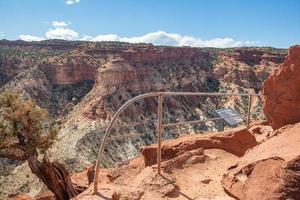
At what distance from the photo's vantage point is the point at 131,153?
5325 cm

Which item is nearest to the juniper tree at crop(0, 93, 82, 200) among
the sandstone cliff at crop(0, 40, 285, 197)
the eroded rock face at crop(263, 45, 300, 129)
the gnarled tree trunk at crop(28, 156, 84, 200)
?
the gnarled tree trunk at crop(28, 156, 84, 200)

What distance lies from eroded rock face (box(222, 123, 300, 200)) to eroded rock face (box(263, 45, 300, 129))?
4.24ft

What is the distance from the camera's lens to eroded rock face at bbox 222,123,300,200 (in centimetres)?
573

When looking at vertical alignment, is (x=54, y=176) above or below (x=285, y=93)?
below

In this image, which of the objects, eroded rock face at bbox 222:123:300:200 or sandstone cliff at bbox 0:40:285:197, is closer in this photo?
eroded rock face at bbox 222:123:300:200

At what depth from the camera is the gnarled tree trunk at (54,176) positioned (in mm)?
13297

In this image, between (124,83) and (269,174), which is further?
(124,83)

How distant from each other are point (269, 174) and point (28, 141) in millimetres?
9669

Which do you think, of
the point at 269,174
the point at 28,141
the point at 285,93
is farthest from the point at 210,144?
the point at 28,141

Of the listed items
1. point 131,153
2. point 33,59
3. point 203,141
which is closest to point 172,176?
point 203,141

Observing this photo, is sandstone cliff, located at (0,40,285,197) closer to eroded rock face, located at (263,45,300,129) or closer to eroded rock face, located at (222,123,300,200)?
eroded rock face, located at (263,45,300,129)

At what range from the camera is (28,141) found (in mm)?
13758

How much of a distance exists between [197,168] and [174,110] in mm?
64767

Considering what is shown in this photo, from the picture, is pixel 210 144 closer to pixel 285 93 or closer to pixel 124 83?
pixel 285 93
